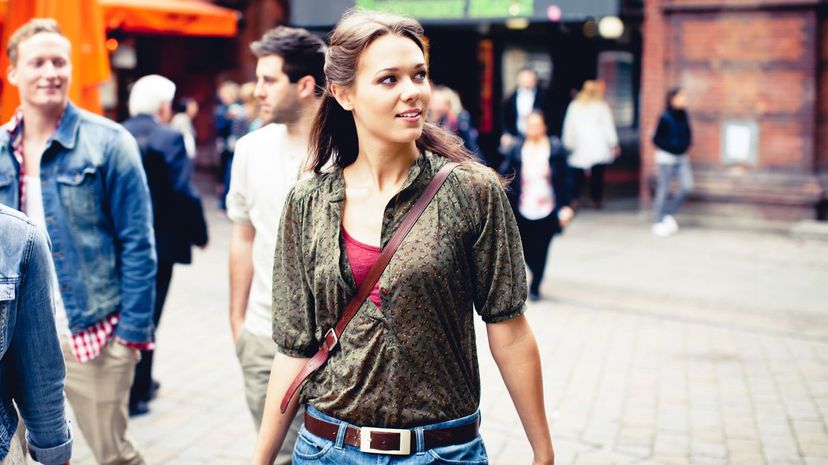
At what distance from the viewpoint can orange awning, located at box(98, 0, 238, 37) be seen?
1322 centimetres

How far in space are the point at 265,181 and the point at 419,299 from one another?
5.24ft

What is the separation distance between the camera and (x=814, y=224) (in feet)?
39.4

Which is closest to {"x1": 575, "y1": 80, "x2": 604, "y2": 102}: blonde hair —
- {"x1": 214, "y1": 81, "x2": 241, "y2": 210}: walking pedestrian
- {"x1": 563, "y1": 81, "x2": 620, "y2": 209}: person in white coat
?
{"x1": 563, "y1": 81, "x2": 620, "y2": 209}: person in white coat

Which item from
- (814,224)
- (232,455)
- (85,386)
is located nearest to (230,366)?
(232,455)

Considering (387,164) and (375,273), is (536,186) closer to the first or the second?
(387,164)

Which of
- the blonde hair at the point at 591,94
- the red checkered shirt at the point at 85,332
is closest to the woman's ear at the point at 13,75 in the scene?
the red checkered shirt at the point at 85,332

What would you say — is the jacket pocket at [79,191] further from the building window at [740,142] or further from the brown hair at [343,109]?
the building window at [740,142]

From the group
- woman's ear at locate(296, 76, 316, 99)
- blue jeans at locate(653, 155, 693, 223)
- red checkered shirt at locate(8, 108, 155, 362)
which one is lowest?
blue jeans at locate(653, 155, 693, 223)

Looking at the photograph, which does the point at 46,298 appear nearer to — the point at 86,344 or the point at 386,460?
the point at 386,460

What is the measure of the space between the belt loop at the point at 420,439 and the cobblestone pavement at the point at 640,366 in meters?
2.70

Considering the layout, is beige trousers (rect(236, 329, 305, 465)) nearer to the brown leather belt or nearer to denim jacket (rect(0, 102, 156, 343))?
denim jacket (rect(0, 102, 156, 343))

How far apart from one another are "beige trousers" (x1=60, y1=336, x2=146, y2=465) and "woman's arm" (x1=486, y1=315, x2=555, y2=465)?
1998mm

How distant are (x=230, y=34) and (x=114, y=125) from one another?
1243cm

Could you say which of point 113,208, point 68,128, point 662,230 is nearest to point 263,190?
point 113,208
